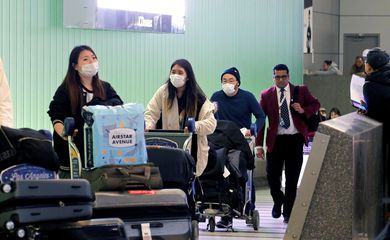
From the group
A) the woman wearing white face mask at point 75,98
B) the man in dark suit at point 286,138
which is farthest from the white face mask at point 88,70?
the man in dark suit at point 286,138

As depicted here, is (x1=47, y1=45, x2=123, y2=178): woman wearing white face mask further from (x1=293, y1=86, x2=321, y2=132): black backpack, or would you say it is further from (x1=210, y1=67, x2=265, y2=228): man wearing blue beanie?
(x1=293, y1=86, x2=321, y2=132): black backpack

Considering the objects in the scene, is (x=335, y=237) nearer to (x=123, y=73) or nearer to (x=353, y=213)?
(x=353, y=213)

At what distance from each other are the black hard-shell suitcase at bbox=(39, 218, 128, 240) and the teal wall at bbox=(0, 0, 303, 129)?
20.5 feet

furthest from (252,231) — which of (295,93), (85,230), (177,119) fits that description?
(85,230)

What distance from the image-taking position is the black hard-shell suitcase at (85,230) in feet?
16.2

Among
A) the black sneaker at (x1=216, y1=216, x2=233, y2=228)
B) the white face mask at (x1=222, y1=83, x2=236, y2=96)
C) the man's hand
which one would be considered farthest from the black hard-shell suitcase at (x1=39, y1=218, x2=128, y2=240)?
the man's hand

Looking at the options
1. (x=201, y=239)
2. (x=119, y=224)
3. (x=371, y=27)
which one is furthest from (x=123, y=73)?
(x=371, y=27)

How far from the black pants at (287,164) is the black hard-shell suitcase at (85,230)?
21.7 feet

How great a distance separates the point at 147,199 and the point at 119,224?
95 centimetres

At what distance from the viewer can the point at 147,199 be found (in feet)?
20.3

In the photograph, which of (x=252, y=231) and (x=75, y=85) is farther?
(x=252, y=231)

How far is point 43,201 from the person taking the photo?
16.4ft

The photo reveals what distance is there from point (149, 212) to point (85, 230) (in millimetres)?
1127

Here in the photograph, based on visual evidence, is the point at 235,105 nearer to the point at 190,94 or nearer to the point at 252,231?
the point at 252,231
